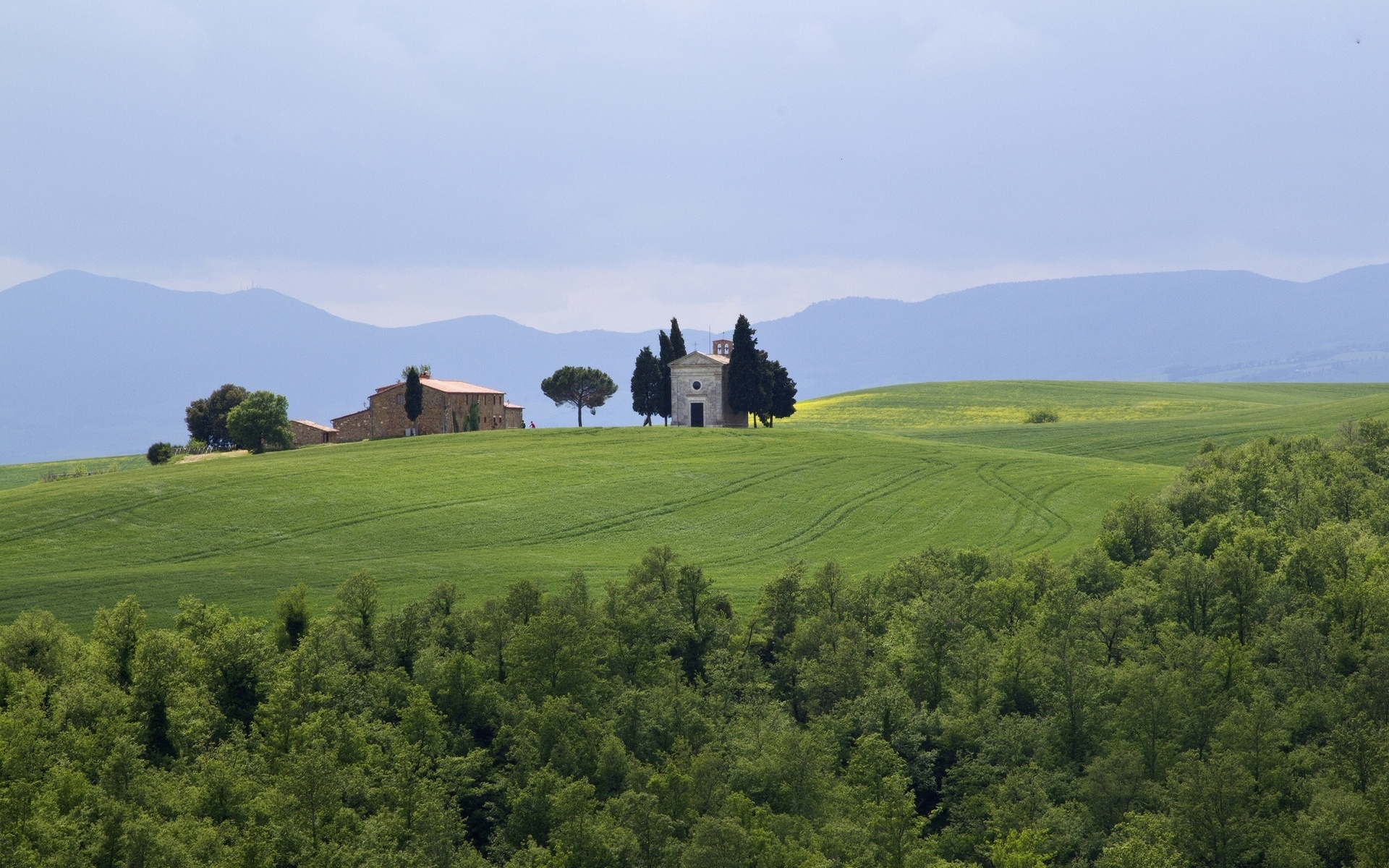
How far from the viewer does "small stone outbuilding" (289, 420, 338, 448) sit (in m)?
98.2

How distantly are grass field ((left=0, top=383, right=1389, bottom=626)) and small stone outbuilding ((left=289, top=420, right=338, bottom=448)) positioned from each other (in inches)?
387

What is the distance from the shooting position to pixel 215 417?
105m

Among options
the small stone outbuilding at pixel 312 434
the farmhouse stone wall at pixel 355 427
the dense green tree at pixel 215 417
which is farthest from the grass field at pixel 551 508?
the dense green tree at pixel 215 417

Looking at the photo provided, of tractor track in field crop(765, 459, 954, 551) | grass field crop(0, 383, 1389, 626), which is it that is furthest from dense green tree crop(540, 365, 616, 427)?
tractor track in field crop(765, 459, 954, 551)

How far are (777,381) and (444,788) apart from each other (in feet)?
244

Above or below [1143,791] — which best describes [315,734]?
above

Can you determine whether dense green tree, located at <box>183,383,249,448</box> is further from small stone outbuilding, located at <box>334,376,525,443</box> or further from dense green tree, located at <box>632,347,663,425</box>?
dense green tree, located at <box>632,347,663,425</box>

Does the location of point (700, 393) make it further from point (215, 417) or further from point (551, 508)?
point (215, 417)

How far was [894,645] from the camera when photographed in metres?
49.0

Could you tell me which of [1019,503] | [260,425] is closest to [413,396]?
[260,425]

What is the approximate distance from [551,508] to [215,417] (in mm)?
49762

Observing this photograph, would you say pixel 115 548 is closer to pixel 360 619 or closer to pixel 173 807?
pixel 360 619

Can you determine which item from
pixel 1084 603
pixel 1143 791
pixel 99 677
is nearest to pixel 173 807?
pixel 99 677

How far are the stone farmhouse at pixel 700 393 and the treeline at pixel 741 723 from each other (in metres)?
53.0
